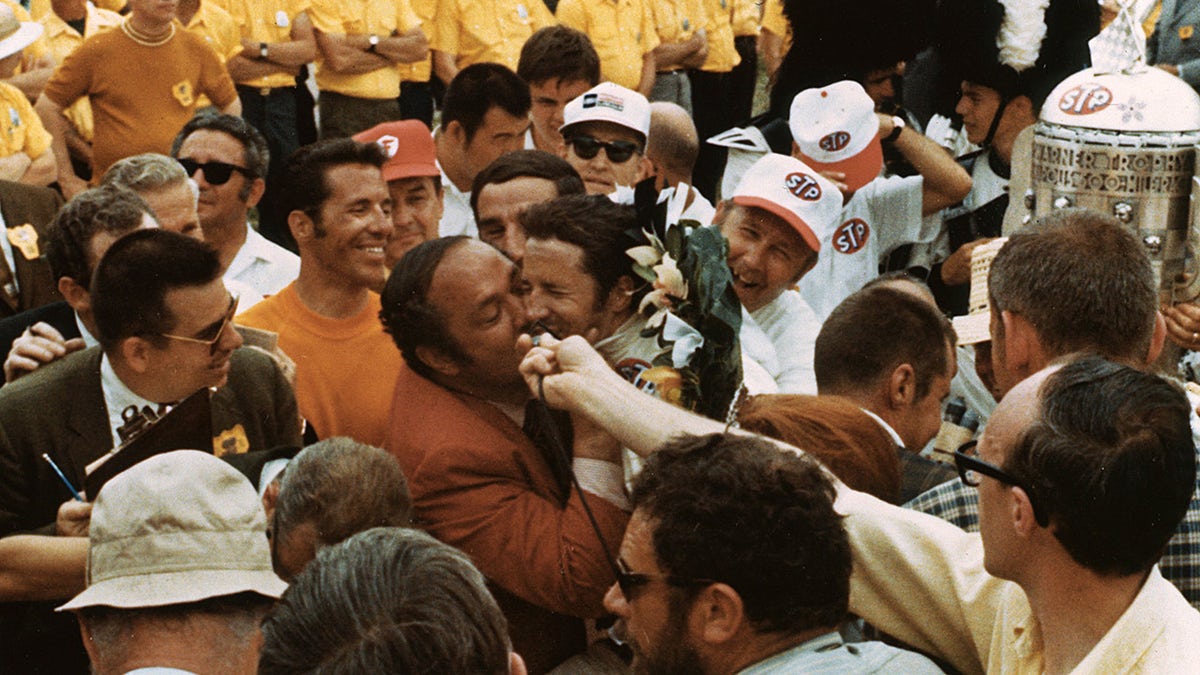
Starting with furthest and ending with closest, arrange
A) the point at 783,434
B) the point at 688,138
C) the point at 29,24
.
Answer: the point at 29,24
the point at 688,138
the point at 783,434

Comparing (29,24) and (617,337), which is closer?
(617,337)

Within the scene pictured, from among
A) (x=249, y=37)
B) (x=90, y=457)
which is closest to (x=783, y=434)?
(x=90, y=457)

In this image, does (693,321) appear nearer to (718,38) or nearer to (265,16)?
(265,16)

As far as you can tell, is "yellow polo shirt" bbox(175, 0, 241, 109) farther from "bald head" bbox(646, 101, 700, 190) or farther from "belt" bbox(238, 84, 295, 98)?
"bald head" bbox(646, 101, 700, 190)

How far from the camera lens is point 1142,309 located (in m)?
3.45

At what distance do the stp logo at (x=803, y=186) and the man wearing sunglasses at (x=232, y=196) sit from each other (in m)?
2.11

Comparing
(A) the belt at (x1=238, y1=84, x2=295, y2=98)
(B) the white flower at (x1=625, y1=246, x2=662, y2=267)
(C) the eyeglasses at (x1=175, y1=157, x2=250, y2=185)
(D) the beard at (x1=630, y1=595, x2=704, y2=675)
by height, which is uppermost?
(B) the white flower at (x1=625, y1=246, x2=662, y2=267)

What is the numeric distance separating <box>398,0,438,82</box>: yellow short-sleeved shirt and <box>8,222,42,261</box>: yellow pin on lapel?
16.0ft

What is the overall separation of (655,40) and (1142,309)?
26.7 ft

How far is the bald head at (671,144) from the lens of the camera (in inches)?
256

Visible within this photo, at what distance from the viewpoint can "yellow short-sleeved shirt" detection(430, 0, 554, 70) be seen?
10.4 m

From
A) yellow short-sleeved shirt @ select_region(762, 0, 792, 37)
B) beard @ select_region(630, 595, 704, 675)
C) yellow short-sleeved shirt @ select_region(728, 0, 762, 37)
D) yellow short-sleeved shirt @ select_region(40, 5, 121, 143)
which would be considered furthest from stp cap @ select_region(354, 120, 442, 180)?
yellow short-sleeved shirt @ select_region(728, 0, 762, 37)

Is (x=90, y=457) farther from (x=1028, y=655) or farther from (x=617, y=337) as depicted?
(x=1028, y=655)

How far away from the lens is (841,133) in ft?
18.4
